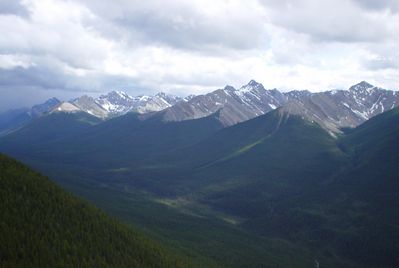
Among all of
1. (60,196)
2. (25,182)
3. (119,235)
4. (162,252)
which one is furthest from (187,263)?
(25,182)

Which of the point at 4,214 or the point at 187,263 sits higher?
the point at 4,214

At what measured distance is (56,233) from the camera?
14538 cm

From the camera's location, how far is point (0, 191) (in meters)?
152

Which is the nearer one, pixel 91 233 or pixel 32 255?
pixel 32 255

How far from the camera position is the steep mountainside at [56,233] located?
133 metres

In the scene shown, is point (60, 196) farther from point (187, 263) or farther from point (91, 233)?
point (187, 263)

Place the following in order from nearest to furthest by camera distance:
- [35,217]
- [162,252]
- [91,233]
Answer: [35,217] → [91,233] → [162,252]

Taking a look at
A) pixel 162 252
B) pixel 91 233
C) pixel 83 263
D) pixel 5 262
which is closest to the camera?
pixel 5 262

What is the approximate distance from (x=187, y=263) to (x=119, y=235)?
27.6m

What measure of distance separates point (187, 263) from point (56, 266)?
59.4 m

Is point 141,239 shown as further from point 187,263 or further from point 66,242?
point 66,242

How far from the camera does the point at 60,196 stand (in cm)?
16775

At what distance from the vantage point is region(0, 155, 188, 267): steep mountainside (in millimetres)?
133125

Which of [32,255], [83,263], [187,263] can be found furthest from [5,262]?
[187,263]
